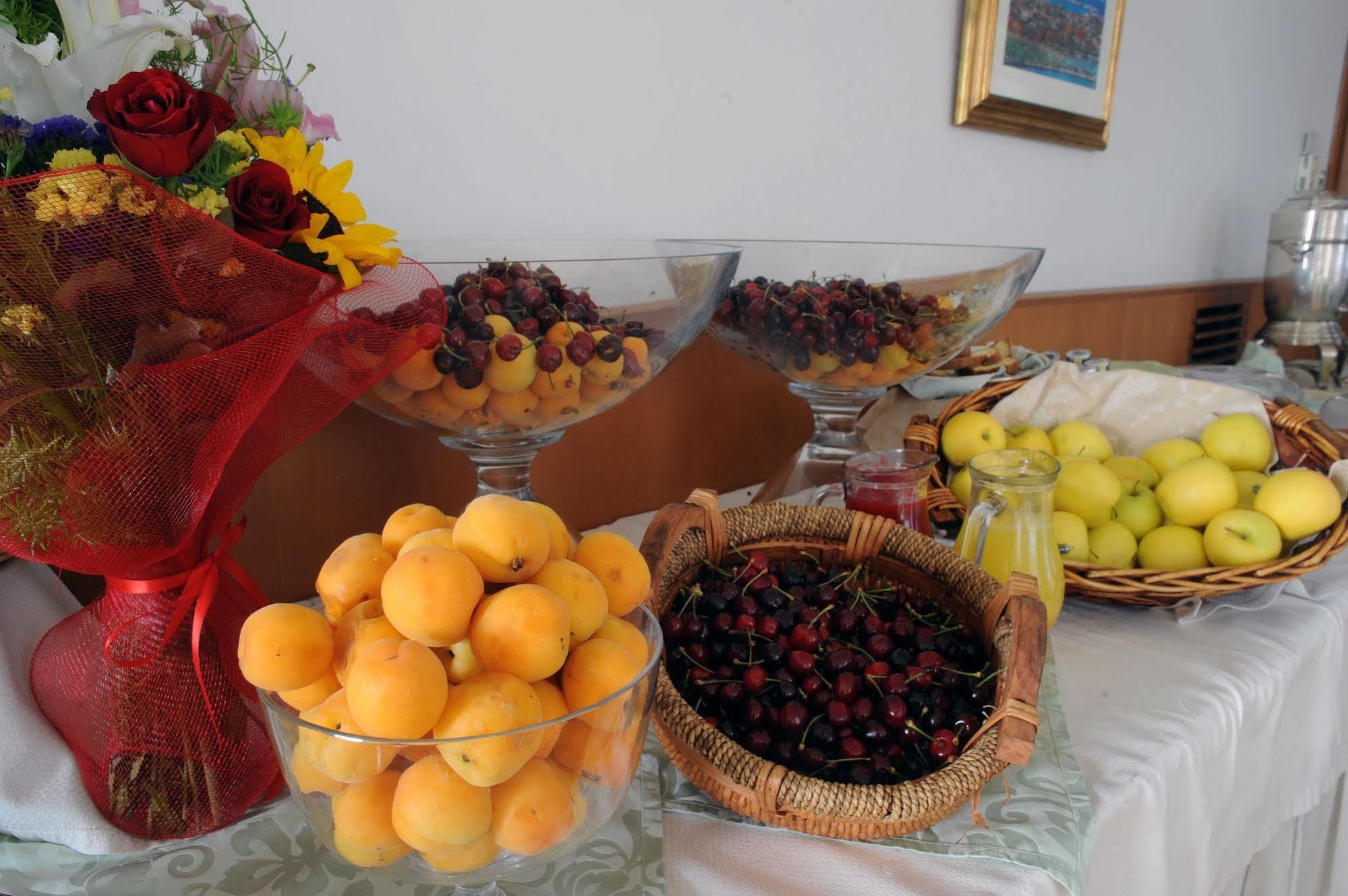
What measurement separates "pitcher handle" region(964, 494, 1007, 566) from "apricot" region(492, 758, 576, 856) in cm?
42

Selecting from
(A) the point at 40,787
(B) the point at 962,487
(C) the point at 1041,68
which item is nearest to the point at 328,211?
(A) the point at 40,787

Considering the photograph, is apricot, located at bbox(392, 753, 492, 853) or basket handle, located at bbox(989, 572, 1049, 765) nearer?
apricot, located at bbox(392, 753, 492, 853)

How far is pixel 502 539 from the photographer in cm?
35

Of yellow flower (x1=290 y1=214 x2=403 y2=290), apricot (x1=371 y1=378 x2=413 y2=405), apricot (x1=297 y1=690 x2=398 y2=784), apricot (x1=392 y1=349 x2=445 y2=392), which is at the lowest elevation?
apricot (x1=297 y1=690 x2=398 y2=784)

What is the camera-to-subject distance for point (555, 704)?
36cm

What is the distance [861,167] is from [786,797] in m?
1.01

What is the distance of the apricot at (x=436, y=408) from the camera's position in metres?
0.59

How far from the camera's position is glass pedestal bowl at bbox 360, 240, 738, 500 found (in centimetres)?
57

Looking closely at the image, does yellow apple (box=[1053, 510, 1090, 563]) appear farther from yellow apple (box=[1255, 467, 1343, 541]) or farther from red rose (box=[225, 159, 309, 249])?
red rose (box=[225, 159, 309, 249])

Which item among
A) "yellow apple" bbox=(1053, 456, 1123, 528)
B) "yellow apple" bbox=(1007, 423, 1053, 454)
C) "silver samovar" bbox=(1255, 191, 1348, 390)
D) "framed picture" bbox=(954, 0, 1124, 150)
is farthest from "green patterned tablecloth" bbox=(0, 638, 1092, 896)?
"silver samovar" bbox=(1255, 191, 1348, 390)

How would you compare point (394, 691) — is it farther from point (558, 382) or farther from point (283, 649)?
point (558, 382)

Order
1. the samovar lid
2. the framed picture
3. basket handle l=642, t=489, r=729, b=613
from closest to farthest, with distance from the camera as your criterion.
→ basket handle l=642, t=489, r=729, b=613 → the framed picture → the samovar lid

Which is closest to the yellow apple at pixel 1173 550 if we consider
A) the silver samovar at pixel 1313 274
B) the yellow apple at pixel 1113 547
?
the yellow apple at pixel 1113 547

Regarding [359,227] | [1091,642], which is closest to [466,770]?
[359,227]
